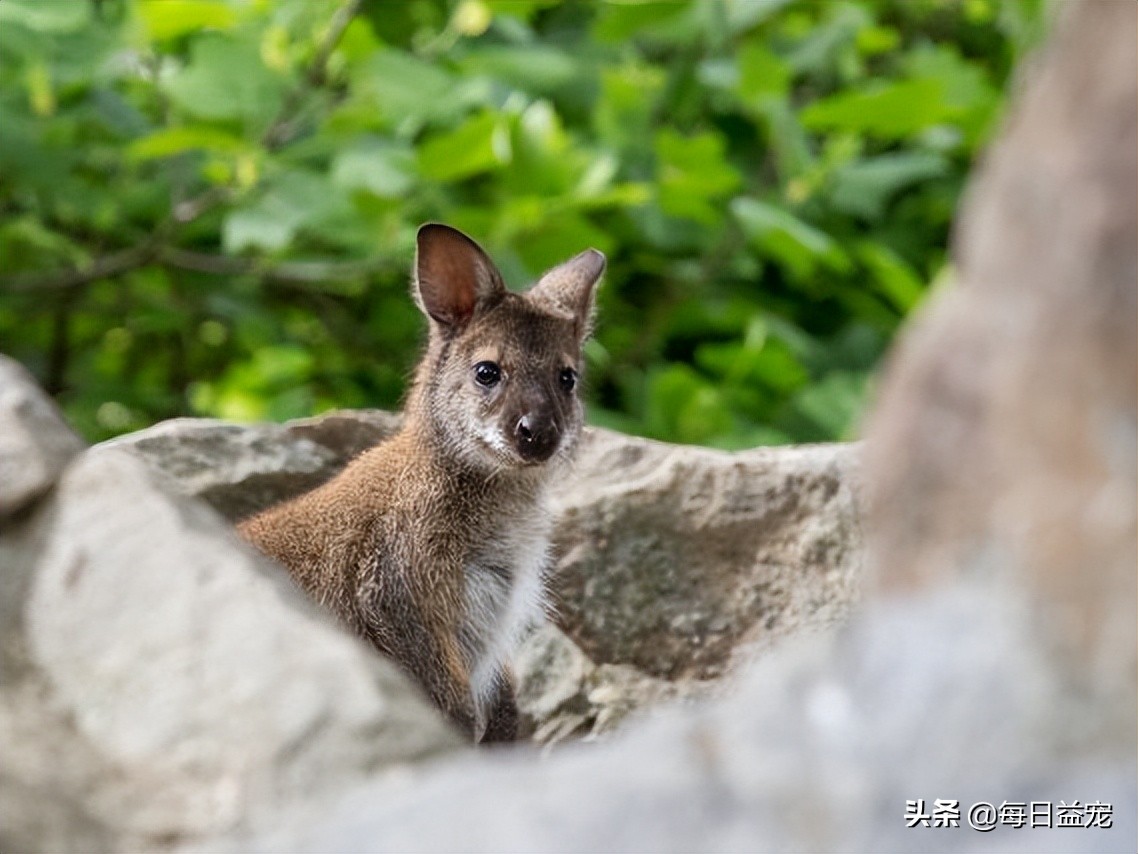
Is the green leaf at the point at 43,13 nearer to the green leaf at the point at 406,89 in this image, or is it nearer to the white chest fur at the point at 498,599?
the green leaf at the point at 406,89

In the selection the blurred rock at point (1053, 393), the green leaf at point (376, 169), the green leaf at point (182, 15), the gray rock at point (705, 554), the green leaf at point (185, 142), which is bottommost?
the gray rock at point (705, 554)

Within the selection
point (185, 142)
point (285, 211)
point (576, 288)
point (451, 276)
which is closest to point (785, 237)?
point (576, 288)

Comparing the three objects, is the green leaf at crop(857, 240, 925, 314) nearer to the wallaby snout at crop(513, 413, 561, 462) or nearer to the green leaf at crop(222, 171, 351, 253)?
the green leaf at crop(222, 171, 351, 253)

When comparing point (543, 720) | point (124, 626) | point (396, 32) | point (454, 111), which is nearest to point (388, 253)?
point (454, 111)

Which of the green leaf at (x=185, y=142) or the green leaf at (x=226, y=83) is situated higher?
the green leaf at (x=226, y=83)

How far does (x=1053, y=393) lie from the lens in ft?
8.43

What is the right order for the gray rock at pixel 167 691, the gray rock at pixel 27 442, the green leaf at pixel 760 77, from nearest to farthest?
the gray rock at pixel 167 691, the gray rock at pixel 27 442, the green leaf at pixel 760 77

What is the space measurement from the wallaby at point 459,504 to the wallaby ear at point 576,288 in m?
0.02

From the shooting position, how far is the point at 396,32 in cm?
809

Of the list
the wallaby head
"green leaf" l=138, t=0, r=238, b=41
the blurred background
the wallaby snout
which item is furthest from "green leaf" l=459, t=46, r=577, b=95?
the wallaby snout

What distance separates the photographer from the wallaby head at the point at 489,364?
5.43 meters

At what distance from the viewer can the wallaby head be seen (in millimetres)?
5426

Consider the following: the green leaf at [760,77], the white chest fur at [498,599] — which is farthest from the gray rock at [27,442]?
the green leaf at [760,77]

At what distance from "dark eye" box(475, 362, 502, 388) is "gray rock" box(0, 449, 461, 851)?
2116mm
